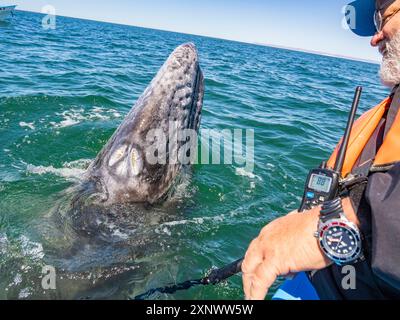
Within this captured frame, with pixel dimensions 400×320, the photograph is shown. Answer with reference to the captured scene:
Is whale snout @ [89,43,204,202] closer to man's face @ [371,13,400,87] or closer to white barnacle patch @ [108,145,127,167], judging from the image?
white barnacle patch @ [108,145,127,167]

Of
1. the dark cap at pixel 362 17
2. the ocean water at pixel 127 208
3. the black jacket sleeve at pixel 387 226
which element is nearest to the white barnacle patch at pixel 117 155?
the ocean water at pixel 127 208

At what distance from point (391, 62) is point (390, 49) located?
9cm

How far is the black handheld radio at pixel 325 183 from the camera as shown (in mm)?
2670

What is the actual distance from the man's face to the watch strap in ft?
3.52

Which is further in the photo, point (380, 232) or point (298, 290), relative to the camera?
point (298, 290)

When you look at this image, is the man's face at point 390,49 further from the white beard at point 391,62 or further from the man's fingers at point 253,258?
the man's fingers at point 253,258

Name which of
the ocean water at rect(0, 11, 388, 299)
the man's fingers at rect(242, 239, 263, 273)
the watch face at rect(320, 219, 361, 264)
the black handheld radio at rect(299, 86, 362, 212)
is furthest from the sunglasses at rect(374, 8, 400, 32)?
the ocean water at rect(0, 11, 388, 299)

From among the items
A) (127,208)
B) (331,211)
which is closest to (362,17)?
(331,211)

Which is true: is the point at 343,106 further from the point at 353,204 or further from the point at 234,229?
the point at 353,204

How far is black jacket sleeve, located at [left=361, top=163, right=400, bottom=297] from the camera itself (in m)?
1.72

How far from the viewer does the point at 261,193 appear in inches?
272

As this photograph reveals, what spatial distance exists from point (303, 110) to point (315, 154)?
613cm

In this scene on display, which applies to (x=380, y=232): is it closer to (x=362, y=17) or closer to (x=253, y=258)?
(x=253, y=258)

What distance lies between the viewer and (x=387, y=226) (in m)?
1.74
